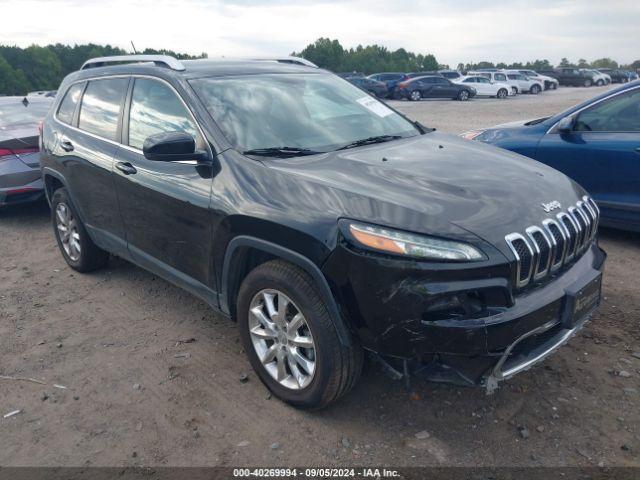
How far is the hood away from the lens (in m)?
2.66

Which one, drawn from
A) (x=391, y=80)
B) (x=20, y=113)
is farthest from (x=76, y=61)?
(x=20, y=113)

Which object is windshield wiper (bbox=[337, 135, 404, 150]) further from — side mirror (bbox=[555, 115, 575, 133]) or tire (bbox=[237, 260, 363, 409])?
side mirror (bbox=[555, 115, 575, 133])

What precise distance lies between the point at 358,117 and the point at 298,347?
5.84 feet

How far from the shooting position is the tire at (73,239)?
5.03 meters

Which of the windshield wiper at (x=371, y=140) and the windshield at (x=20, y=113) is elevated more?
the windshield wiper at (x=371, y=140)

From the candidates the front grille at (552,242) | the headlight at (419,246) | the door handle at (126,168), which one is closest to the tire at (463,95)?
the door handle at (126,168)

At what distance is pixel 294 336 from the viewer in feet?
9.79

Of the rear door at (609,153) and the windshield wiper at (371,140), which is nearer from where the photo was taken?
the windshield wiper at (371,140)

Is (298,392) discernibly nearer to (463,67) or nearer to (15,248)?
(15,248)

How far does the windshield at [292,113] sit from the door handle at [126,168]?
78 cm

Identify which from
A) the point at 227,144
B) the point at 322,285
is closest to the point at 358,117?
the point at 227,144

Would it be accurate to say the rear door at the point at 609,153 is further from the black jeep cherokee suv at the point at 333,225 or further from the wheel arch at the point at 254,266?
the wheel arch at the point at 254,266

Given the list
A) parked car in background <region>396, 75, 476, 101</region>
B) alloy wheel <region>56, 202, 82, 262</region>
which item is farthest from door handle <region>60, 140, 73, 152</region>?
parked car in background <region>396, 75, 476, 101</region>

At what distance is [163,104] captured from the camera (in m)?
3.81
